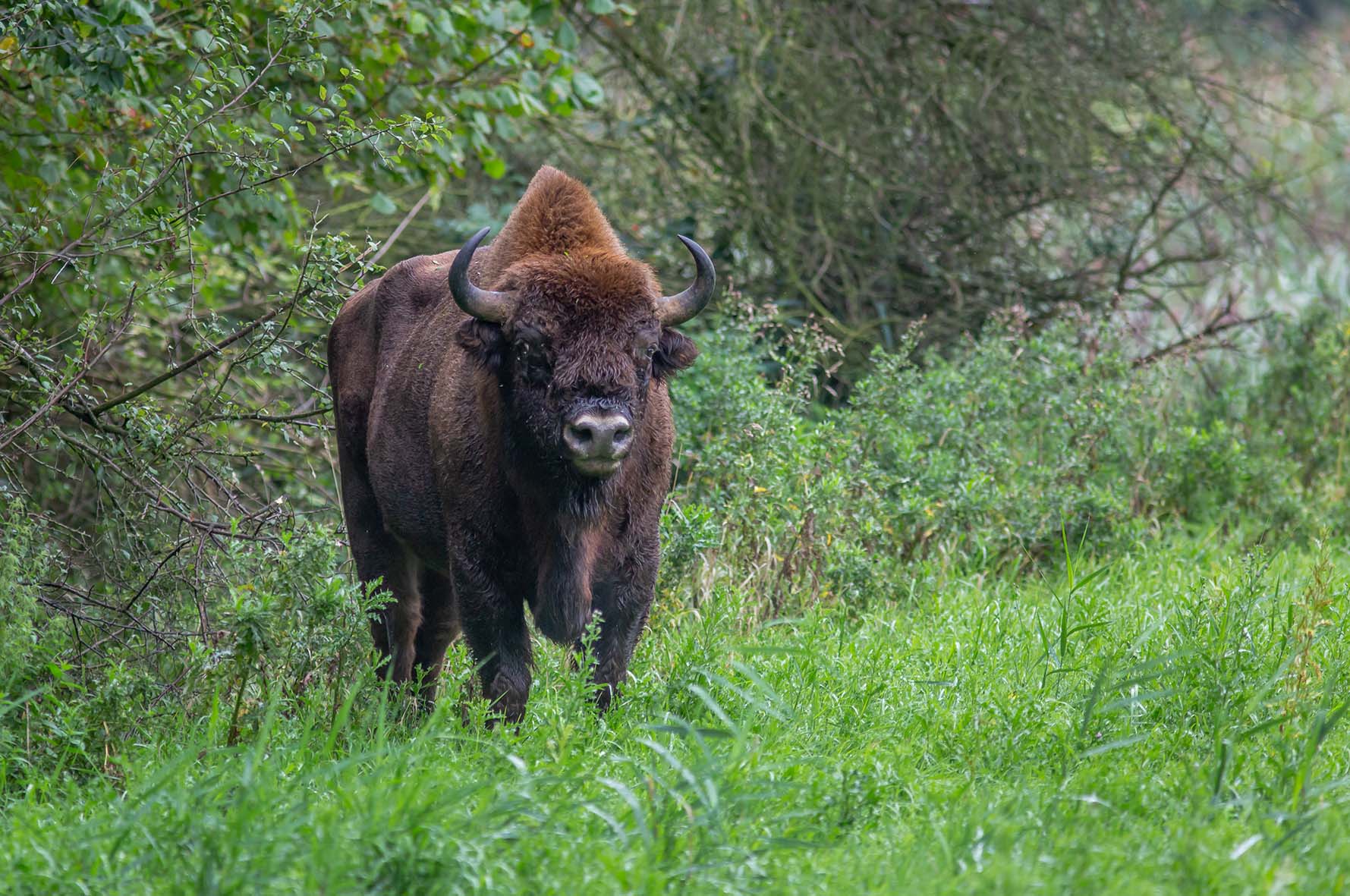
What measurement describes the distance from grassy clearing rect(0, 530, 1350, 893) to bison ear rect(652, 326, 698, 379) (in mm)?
1090

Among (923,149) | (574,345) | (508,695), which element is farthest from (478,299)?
(923,149)

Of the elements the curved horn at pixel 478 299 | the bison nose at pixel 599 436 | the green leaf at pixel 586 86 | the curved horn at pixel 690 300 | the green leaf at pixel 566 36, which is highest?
the green leaf at pixel 566 36

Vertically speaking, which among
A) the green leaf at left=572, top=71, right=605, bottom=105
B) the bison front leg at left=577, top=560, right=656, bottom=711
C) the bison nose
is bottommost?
the bison front leg at left=577, top=560, right=656, bottom=711

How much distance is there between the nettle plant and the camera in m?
5.76

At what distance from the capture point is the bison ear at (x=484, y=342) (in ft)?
17.2

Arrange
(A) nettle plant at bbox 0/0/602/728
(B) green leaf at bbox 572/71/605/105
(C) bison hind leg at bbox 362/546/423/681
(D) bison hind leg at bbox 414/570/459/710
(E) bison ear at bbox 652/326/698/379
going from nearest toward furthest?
1. (E) bison ear at bbox 652/326/698/379
2. (A) nettle plant at bbox 0/0/602/728
3. (C) bison hind leg at bbox 362/546/423/681
4. (D) bison hind leg at bbox 414/570/459/710
5. (B) green leaf at bbox 572/71/605/105

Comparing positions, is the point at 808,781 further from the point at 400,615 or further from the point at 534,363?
the point at 400,615

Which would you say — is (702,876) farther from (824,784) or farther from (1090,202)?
(1090,202)

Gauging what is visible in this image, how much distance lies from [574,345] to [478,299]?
46 cm

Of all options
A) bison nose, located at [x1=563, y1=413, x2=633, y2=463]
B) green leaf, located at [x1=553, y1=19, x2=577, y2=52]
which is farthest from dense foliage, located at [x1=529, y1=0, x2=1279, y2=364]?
bison nose, located at [x1=563, y1=413, x2=633, y2=463]

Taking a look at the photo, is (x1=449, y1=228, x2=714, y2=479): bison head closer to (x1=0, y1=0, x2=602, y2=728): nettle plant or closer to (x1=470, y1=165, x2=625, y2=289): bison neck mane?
(x1=470, y1=165, x2=625, y2=289): bison neck mane

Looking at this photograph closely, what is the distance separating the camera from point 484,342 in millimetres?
5250

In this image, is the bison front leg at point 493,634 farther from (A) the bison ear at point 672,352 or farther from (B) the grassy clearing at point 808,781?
(A) the bison ear at point 672,352

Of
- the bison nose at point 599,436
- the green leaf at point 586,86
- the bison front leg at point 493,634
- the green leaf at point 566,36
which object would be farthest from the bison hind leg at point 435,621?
the green leaf at point 566,36
